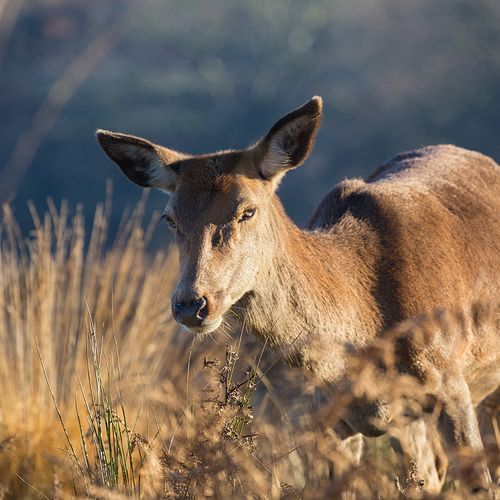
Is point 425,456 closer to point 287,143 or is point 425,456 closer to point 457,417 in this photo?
point 457,417

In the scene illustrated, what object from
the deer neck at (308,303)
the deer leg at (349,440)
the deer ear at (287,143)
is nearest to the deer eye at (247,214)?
the deer neck at (308,303)

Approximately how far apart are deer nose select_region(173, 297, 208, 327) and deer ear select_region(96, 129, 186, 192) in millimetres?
1030

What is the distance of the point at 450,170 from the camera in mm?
6199

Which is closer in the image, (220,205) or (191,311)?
(191,311)

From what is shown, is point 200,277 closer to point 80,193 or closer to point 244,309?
point 244,309


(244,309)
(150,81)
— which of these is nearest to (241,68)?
(150,81)

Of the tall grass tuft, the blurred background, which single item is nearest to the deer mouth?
the tall grass tuft

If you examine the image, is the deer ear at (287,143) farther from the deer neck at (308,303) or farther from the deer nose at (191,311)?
the deer nose at (191,311)

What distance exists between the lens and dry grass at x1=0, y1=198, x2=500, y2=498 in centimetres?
364

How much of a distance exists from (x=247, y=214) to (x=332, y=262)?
67cm

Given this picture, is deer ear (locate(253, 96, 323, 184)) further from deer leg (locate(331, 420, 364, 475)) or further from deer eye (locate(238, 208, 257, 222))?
deer leg (locate(331, 420, 364, 475))

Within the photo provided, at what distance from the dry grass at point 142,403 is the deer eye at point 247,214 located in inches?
25.2

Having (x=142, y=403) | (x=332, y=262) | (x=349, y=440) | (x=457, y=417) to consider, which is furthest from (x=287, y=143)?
(x=349, y=440)

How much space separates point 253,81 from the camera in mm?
26656
